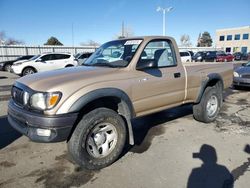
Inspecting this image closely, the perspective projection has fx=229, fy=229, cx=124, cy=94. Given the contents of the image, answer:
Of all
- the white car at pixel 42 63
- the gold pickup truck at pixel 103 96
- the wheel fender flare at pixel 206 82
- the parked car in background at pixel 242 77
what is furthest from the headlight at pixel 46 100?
the white car at pixel 42 63

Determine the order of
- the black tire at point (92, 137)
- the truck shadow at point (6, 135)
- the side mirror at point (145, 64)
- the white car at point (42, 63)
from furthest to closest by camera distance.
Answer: the white car at point (42, 63) < the truck shadow at point (6, 135) < the side mirror at point (145, 64) < the black tire at point (92, 137)

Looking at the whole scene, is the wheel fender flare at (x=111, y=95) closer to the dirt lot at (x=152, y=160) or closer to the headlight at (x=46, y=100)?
the headlight at (x=46, y=100)

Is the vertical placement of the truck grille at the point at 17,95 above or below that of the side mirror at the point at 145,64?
below

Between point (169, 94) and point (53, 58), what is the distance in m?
13.6

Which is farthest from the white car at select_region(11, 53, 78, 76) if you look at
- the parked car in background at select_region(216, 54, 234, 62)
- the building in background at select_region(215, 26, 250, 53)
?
the building in background at select_region(215, 26, 250, 53)

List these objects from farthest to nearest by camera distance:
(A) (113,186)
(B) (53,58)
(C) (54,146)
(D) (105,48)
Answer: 1. (B) (53,58)
2. (D) (105,48)
3. (C) (54,146)
4. (A) (113,186)

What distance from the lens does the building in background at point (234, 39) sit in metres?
61.9

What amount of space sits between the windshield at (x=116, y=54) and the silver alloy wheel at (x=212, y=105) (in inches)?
97.6

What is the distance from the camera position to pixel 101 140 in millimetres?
3453

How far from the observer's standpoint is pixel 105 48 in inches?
181

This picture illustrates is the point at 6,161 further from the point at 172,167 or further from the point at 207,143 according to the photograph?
the point at 207,143

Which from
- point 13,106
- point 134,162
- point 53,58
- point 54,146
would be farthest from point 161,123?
point 53,58

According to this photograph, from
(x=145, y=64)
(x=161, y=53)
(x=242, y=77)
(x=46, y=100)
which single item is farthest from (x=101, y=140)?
(x=242, y=77)

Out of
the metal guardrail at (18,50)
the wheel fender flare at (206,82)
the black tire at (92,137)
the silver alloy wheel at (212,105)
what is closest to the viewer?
the black tire at (92,137)
